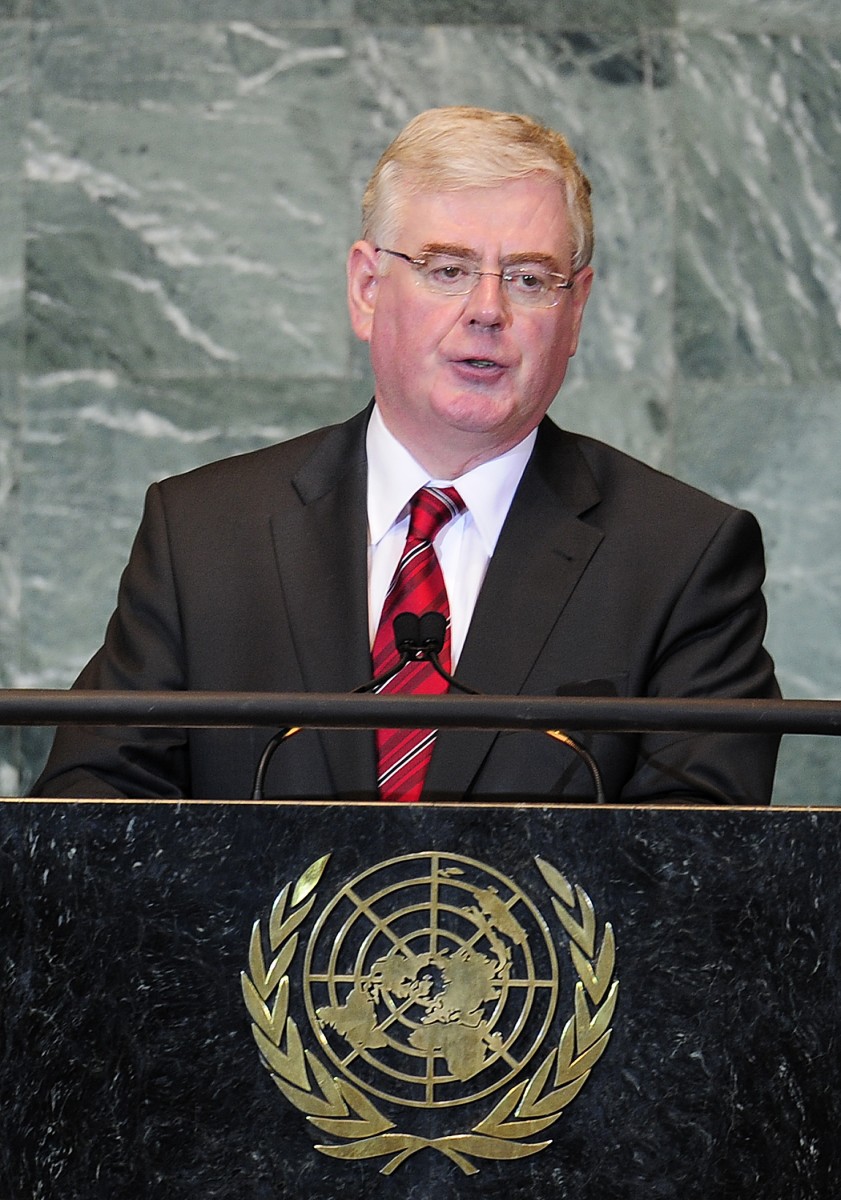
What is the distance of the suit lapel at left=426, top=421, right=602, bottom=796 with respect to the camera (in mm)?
2066

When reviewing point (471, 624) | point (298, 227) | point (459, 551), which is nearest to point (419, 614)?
point (471, 624)

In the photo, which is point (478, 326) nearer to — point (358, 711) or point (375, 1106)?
point (358, 711)

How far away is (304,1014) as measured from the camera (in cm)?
154

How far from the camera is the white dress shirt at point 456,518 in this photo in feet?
7.55

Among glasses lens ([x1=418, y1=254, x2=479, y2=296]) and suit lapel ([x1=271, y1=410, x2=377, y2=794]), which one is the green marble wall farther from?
glasses lens ([x1=418, y1=254, x2=479, y2=296])

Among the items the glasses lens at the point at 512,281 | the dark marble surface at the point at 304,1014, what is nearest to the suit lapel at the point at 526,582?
the glasses lens at the point at 512,281

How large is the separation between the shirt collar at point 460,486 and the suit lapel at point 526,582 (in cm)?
2

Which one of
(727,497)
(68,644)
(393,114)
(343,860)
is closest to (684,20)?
(393,114)

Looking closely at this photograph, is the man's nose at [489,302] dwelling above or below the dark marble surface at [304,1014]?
above

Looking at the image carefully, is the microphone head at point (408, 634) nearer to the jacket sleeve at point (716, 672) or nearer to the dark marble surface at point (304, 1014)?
the dark marble surface at point (304, 1014)

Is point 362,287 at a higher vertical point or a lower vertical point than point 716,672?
higher

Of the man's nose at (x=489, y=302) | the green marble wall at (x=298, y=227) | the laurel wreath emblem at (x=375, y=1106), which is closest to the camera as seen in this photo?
the laurel wreath emblem at (x=375, y=1106)

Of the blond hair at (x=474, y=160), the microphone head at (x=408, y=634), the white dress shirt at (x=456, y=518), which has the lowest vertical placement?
the white dress shirt at (x=456, y=518)

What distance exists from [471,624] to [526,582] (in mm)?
101
